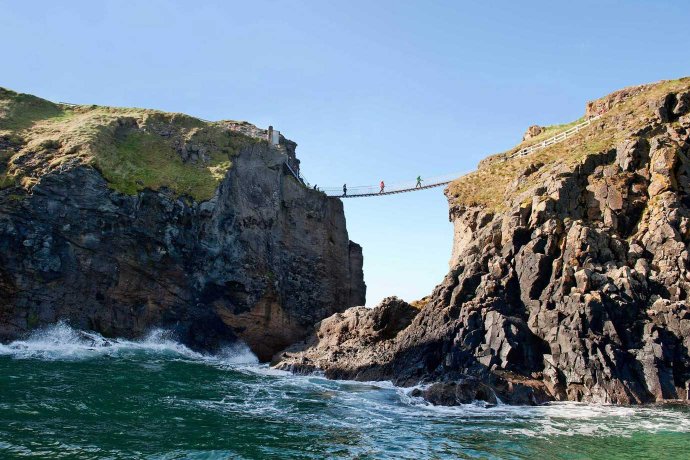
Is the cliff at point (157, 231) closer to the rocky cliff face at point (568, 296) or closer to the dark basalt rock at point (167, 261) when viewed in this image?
the dark basalt rock at point (167, 261)

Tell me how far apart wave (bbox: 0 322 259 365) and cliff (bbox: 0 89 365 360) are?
0.81 meters

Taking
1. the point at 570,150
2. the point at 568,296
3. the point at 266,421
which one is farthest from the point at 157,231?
the point at 570,150

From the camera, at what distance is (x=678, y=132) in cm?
4472

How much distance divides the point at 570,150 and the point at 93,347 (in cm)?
4071

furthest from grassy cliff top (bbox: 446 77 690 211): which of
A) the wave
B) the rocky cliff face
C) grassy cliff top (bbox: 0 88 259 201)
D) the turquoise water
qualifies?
the wave

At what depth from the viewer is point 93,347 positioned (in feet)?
140

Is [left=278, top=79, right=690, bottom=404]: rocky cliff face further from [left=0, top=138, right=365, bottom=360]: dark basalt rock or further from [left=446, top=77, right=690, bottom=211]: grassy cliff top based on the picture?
[left=0, top=138, right=365, bottom=360]: dark basalt rock

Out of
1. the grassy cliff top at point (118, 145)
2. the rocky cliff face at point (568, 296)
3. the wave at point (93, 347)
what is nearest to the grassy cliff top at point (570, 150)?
the rocky cliff face at point (568, 296)

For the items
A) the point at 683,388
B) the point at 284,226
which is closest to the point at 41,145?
the point at 284,226

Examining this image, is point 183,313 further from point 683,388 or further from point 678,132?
point 678,132

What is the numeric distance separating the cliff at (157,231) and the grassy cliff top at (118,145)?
0.15 meters

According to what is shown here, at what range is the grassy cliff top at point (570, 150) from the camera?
47.2 meters

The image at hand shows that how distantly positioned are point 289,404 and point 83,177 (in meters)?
29.8

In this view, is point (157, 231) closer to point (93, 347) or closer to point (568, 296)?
point (93, 347)
